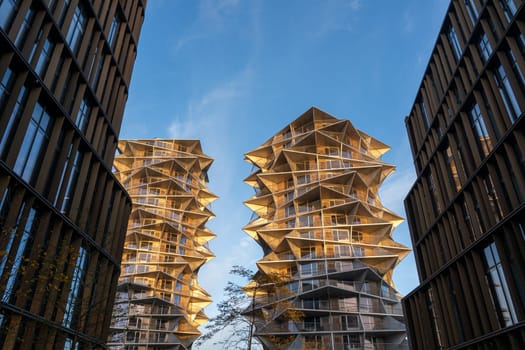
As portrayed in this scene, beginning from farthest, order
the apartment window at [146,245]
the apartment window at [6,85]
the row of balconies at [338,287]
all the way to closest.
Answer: the apartment window at [146,245]
the row of balconies at [338,287]
the apartment window at [6,85]

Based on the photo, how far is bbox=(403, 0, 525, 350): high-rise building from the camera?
63.3 ft

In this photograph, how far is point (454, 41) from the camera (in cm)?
2702

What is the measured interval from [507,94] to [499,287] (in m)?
9.16

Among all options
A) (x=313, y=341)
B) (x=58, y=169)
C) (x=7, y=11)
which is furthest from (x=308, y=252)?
(x=7, y=11)

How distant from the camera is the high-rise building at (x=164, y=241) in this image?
2279 inches

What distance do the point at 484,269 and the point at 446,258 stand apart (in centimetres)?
476

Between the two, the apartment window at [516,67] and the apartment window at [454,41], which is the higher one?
the apartment window at [454,41]

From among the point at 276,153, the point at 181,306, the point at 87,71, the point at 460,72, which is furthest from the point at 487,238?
the point at 181,306

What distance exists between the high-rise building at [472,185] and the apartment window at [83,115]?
21.7 metres

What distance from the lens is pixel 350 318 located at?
43.9 metres

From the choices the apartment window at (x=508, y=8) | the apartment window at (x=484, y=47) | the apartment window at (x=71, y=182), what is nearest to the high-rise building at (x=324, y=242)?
the apartment window at (x=71, y=182)

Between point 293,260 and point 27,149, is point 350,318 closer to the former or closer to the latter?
point 293,260

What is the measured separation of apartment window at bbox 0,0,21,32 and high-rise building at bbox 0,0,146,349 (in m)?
0.04

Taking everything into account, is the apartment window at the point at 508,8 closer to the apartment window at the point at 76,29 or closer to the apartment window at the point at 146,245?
the apartment window at the point at 76,29
